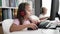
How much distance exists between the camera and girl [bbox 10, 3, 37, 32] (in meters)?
1.67

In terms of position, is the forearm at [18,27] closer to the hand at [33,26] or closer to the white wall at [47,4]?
the hand at [33,26]

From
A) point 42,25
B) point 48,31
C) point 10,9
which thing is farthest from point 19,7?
point 48,31

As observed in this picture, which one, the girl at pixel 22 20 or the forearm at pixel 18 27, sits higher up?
the girl at pixel 22 20

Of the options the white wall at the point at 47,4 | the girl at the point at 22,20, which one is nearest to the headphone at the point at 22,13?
the girl at the point at 22,20

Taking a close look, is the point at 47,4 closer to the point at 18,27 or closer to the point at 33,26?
the point at 33,26

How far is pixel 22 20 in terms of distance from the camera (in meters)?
1.70

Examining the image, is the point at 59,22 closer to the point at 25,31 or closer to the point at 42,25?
the point at 42,25

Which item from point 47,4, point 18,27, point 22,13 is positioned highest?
point 47,4

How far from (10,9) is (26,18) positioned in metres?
0.25

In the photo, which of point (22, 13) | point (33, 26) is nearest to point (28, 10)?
point (22, 13)

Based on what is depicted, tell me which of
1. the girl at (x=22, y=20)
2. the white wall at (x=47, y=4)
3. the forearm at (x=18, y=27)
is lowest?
the forearm at (x=18, y=27)

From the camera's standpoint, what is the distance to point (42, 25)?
1.70 meters

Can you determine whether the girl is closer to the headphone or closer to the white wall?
the headphone

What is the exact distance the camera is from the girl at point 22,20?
5.49 ft
